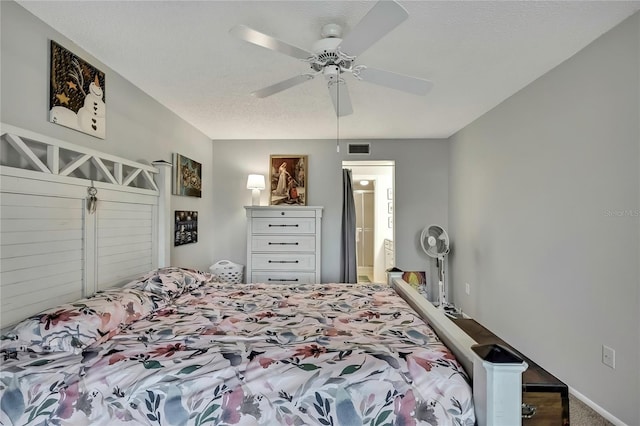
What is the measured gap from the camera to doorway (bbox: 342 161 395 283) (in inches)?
240

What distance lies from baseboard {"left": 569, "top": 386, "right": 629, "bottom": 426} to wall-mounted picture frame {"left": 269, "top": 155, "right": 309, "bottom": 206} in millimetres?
3244

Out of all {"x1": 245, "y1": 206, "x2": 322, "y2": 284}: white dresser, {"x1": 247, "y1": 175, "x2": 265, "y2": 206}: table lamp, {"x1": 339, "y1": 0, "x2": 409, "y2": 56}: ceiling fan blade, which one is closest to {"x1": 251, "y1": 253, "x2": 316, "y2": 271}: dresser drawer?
{"x1": 245, "y1": 206, "x2": 322, "y2": 284}: white dresser

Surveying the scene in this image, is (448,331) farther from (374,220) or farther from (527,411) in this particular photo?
(374,220)

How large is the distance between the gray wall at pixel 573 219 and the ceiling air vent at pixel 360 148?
4.98 feet

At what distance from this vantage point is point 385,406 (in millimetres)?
1252

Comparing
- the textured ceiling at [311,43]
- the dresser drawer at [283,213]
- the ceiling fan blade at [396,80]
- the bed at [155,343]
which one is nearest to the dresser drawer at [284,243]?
the dresser drawer at [283,213]

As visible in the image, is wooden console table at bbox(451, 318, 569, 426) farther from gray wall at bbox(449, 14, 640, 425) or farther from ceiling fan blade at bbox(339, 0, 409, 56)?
ceiling fan blade at bbox(339, 0, 409, 56)

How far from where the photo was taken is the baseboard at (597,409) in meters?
1.85

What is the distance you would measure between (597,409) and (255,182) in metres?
3.63

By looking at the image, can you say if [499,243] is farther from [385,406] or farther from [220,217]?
[220,217]

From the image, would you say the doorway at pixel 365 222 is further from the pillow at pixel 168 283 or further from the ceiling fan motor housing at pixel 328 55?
the ceiling fan motor housing at pixel 328 55

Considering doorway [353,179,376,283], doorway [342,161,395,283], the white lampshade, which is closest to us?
the white lampshade

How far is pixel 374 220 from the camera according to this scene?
22.6 feet

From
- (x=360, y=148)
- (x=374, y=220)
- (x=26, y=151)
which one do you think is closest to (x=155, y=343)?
(x=26, y=151)
